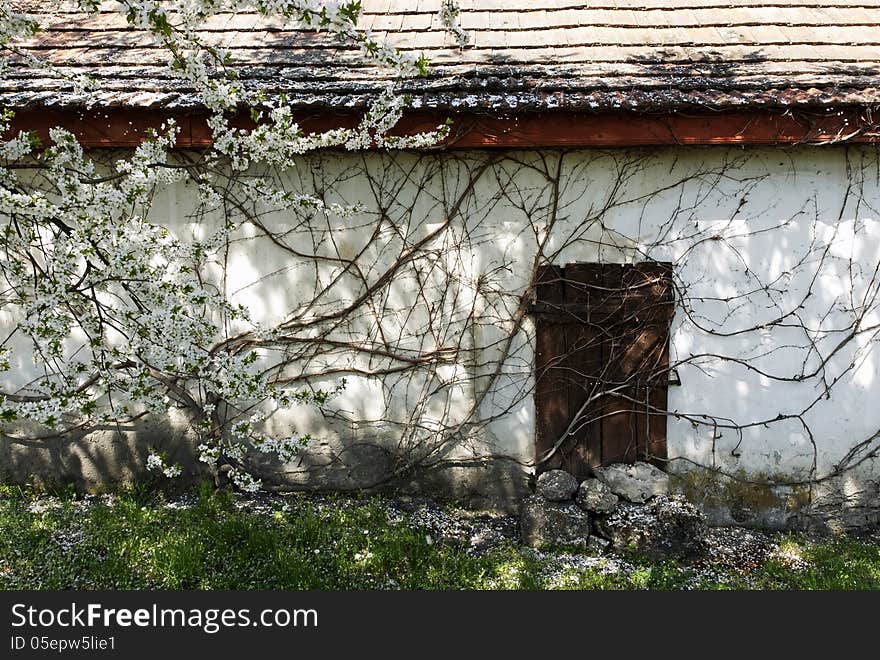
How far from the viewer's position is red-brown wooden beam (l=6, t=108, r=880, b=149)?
4.90 m

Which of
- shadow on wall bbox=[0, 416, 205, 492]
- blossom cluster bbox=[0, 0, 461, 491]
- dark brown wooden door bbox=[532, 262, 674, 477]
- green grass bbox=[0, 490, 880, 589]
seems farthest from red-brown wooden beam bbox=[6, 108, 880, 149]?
green grass bbox=[0, 490, 880, 589]

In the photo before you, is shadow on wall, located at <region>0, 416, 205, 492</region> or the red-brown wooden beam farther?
shadow on wall, located at <region>0, 416, 205, 492</region>

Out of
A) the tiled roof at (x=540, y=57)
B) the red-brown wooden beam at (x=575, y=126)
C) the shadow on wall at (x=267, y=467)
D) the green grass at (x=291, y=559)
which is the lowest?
the green grass at (x=291, y=559)

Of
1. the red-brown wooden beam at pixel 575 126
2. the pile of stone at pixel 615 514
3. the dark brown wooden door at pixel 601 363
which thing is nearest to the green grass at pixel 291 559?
the pile of stone at pixel 615 514

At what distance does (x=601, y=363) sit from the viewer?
5.27m

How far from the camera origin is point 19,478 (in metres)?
5.47

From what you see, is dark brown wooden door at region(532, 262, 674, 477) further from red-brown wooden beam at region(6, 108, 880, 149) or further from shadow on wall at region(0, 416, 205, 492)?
shadow on wall at region(0, 416, 205, 492)

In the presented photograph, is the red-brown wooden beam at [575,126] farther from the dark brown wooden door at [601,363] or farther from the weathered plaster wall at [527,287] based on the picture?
the dark brown wooden door at [601,363]

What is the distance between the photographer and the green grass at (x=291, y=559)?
4.11 meters

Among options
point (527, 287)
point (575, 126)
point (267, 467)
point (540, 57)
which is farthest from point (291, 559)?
point (540, 57)

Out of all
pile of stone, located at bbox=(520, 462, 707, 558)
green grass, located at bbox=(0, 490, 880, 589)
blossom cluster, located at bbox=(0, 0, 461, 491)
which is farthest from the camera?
pile of stone, located at bbox=(520, 462, 707, 558)

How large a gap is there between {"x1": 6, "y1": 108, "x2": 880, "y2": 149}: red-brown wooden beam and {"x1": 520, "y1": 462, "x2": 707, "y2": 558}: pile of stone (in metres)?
2.21

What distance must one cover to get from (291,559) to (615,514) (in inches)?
81.6

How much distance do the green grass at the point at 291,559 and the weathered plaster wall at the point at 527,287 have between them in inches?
26.4
